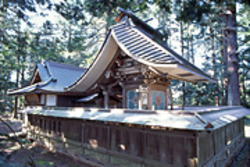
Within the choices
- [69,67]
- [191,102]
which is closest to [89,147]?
[69,67]

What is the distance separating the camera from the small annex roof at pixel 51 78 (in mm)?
10273

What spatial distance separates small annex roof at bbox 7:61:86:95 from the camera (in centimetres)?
1027

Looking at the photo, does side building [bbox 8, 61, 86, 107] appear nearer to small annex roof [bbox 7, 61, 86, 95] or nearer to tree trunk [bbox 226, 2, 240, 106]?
small annex roof [bbox 7, 61, 86, 95]

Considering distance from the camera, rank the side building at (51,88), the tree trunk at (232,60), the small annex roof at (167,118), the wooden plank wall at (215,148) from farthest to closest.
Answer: the tree trunk at (232,60), the side building at (51,88), the wooden plank wall at (215,148), the small annex roof at (167,118)

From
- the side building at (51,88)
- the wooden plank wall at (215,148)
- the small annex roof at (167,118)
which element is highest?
the side building at (51,88)

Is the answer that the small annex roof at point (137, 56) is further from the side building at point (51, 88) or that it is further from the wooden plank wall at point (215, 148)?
the wooden plank wall at point (215, 148)

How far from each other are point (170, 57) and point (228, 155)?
18.1ft

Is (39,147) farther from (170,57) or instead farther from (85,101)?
(170,57)

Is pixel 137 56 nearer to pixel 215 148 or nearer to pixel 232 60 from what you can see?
pixel 215 148

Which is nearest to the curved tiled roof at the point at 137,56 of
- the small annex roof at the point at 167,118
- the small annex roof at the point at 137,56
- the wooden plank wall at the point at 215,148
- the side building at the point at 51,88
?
the small annex roof at the point at 137,56

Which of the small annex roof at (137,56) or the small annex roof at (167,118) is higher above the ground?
the small annex roof at (137,56)

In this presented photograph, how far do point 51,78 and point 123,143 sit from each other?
7192 millimetres

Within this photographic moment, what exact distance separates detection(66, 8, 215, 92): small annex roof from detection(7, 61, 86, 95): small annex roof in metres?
2.13

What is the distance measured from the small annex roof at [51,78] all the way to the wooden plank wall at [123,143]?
2.02 m
